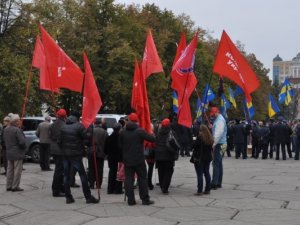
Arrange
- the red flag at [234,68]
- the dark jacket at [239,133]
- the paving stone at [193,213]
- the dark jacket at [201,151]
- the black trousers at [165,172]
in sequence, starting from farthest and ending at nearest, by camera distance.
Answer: the dark jacket at [239,133] < the red flag at [234,68] < the black trousers at [165,172] < the dark jacket at [201,151] < the paving stone at [193,213]

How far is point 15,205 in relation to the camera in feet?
35.4

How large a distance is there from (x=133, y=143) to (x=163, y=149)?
5.29ft

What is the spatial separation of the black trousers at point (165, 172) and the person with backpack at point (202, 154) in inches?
22.8

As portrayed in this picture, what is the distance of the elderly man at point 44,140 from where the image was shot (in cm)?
1719

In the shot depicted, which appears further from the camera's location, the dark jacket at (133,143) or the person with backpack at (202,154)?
the person with backpack at (202,154)

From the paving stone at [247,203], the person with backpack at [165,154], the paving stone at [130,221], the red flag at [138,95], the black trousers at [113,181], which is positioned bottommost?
the paving stone at [130,221]

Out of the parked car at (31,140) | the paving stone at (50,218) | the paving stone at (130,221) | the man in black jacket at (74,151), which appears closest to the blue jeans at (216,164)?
the man in black jacket at (74,151)

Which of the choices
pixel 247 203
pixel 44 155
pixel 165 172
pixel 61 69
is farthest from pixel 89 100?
pixel 44 155

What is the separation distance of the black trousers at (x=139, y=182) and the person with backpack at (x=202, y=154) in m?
1.65

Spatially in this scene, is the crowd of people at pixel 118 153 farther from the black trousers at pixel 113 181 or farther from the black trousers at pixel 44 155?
the black trousers at pixel 44 155

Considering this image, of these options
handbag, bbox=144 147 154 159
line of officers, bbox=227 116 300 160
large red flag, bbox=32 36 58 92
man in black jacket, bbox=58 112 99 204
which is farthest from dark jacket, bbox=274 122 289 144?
man in black jacket, bbox=58 112 99 204

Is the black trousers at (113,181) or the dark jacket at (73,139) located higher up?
the dark jacket at (73,139)

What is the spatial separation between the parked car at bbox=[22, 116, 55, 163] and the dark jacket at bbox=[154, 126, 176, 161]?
914 centimetres

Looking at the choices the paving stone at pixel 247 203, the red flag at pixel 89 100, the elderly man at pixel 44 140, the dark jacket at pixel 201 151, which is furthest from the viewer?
the elderly man at pixel 44 140
